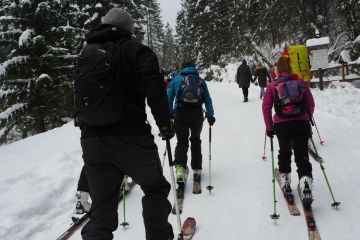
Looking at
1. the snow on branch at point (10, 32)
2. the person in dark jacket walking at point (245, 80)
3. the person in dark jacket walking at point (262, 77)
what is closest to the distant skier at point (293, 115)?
the person in dark jacket walking at point (245, 80)

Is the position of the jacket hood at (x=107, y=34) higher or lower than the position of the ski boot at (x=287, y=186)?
higher

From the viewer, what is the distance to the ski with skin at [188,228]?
433 cm

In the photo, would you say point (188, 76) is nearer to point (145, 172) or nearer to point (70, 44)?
point (145, 172)

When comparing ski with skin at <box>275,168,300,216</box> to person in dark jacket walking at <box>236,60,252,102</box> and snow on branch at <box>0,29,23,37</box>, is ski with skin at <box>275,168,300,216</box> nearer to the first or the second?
person in dark jacket walking at <box>236,60,252,102</box>

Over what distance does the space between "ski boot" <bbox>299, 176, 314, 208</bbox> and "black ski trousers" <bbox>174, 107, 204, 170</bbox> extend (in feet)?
6.39

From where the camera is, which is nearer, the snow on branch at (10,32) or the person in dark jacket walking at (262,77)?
the snow on branch at (10,32)

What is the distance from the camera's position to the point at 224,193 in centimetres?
577

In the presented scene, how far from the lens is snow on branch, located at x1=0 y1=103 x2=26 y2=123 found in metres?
15.4

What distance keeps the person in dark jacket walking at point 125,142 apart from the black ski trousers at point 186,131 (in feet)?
9.35

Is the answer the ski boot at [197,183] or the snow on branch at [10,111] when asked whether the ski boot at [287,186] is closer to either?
the ski boot at [197,183]

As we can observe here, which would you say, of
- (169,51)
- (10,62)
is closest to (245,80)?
(10,62)

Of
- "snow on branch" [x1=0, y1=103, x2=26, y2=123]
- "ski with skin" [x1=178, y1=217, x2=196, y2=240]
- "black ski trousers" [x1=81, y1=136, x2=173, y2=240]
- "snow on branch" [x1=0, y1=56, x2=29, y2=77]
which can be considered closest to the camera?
"black ski trousers" [x1=81, y1=136, x2=173, y2=240]

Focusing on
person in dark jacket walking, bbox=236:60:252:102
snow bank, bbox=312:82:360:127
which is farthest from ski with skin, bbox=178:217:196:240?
person in dark jacket walking, bbox=236:60:252:102

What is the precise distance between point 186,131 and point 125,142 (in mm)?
3230
